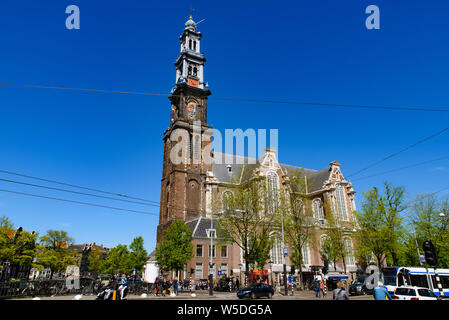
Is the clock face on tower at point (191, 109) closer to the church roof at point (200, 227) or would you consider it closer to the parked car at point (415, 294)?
the church roof at point (200, 227)

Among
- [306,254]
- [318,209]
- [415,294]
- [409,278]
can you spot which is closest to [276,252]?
[306,254]

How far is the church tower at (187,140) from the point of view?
49.3 meters

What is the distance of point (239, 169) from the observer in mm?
55938

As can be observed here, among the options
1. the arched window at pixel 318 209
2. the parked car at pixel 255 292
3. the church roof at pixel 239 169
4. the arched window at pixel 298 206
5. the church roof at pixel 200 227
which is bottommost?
the parked car at pixel 255 292

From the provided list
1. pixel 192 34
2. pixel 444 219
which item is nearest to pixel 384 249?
pixel 444 219

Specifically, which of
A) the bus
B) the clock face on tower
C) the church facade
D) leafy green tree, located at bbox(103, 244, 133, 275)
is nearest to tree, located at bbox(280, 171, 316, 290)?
the church facade

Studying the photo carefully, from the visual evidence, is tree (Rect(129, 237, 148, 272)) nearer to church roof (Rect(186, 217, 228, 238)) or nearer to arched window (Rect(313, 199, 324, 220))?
church roof (Rect(186, 217, 228, 238))

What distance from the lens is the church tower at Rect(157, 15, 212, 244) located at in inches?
1940

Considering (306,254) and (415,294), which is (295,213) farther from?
(415,294)

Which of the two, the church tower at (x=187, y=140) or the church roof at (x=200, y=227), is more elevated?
the church tower at (x=187, y=140)

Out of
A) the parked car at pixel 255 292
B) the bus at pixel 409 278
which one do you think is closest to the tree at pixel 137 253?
the parked car at pixel 255 292

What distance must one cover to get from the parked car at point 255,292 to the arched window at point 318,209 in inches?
1502

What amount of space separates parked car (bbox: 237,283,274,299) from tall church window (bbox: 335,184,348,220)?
3827cm
